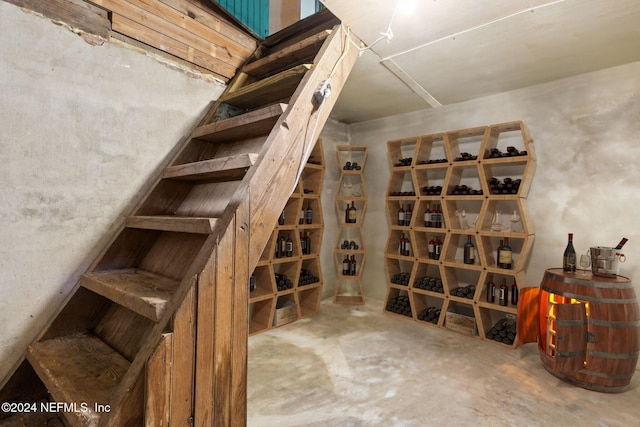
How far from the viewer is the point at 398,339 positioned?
2773 mm

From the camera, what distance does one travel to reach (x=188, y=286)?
867 mm

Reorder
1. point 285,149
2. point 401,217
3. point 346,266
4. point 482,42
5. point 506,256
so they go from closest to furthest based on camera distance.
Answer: point 285,149 < point 482,42 < point 506,256 < point 401,217 < point 346,266

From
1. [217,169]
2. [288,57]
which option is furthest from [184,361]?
[288,57]

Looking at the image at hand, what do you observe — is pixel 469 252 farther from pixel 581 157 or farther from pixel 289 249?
pixel 289 249

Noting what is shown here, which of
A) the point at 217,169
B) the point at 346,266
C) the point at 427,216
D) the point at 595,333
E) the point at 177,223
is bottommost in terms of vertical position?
the point at 595,333

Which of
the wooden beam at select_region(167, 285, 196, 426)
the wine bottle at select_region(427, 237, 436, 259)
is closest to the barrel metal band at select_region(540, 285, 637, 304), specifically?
the wine bottle at select_region(427, 237, 436, 259)

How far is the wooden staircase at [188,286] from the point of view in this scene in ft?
2.74

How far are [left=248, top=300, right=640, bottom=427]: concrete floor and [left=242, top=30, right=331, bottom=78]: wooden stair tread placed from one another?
2.08m

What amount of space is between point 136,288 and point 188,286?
40cm

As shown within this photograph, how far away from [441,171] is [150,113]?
3022 millimetres

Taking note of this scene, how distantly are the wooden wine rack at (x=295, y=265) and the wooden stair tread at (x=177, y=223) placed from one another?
1621mm

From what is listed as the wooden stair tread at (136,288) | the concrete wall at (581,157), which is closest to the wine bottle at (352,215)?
the concrete wall at (581,157)

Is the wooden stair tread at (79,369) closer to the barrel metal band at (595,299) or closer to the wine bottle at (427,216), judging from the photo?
the barrel metal band at (595,299)

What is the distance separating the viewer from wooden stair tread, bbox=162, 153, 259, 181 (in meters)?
1.14
